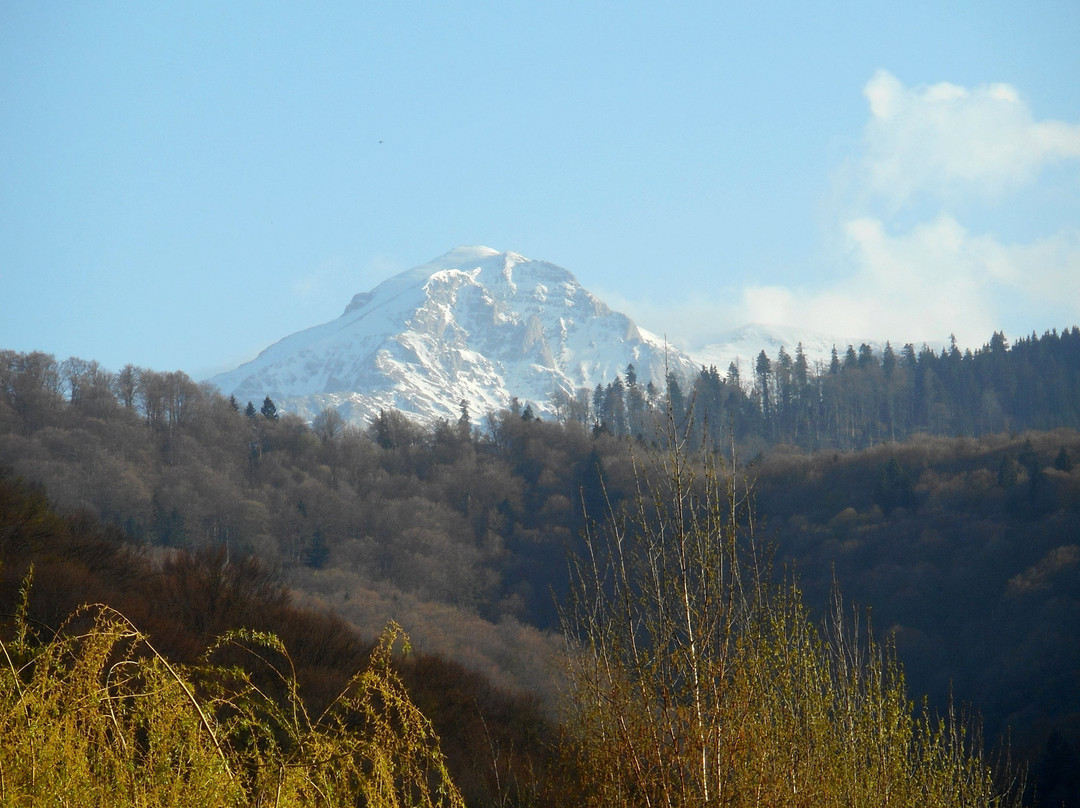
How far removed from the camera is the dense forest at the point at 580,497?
55344 millimetres

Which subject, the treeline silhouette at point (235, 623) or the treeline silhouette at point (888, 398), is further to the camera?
the treeline silhouette at point (888, 398)

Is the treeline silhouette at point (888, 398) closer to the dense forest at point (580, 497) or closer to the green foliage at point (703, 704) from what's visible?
the dense forest at point (580, 497)

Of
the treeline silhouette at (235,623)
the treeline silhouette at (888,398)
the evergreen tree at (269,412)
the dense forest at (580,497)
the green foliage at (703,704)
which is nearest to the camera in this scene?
the green foliage at (703,704)

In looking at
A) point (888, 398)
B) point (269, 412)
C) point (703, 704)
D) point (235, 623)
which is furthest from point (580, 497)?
point (888, 398)

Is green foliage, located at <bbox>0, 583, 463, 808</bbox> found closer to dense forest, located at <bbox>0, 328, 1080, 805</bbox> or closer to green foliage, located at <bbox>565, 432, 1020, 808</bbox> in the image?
green foliage, located at <bbox>565, 432, 1020, 808</bbox>

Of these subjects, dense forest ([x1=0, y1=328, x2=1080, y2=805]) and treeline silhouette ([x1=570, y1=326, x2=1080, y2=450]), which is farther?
treeline silhouette ([x1=570, y1=326, x2=1080, y2=450])

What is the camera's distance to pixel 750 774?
7.34m

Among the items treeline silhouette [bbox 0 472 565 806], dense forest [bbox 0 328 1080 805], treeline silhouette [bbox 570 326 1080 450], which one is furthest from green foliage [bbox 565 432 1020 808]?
treeline silhouette [bbox 570 326 1080 450]

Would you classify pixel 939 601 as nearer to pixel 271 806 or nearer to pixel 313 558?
pixel 313 558

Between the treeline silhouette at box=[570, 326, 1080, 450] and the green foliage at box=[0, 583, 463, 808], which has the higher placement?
the treeline silhouette at box=[570, 326, 1080, 450]

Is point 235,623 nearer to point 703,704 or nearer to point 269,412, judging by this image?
point 703,704

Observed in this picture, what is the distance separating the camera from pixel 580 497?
1649 inches

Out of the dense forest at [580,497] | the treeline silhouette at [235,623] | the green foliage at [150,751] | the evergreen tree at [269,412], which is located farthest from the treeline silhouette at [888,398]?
the green foliage at [150,751]

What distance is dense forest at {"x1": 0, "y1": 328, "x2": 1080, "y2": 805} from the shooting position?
55344mm
